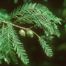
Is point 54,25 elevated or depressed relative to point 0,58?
elevated

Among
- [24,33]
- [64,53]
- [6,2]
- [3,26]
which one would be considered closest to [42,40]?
[24,33]

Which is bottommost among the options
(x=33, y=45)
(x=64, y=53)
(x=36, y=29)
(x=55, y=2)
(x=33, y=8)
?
(x=64, y=53)

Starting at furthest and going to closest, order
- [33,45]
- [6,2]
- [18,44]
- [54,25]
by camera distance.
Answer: [33,45], [6,2], [54,25], [18,44]

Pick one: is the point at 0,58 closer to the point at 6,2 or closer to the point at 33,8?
the point at 33,8

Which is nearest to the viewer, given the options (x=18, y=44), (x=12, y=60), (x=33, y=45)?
(x=18, y=44)

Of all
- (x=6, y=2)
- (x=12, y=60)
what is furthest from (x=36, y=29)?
(x=6, y=2)

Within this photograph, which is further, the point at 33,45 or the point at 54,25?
the point at 33,45

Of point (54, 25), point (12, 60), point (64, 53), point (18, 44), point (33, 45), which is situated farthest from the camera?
point (64, 53)

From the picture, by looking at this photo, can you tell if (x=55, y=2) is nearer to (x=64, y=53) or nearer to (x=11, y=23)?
(x=64, y=53)

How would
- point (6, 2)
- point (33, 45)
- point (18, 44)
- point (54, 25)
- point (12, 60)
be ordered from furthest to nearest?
point (33, 45) < point (6, 2) < point (12, 60) < point (54, 25) < point (18, 44)
